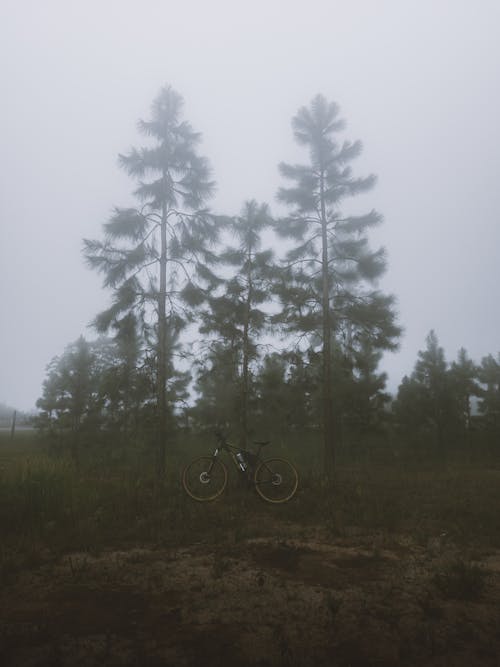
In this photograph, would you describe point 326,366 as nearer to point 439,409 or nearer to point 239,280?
point 239,280

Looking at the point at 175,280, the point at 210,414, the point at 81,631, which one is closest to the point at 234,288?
the point at 175,280

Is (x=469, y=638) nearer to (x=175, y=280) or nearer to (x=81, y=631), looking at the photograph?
(x=81, y=631)

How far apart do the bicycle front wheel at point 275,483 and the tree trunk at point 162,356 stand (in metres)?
3.72

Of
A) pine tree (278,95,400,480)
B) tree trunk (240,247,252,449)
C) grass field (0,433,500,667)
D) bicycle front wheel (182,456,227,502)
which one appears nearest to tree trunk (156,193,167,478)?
bicycle front wheel (182,456,227,502)

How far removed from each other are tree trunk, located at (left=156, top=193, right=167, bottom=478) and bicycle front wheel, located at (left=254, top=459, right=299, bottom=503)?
3.72 metres

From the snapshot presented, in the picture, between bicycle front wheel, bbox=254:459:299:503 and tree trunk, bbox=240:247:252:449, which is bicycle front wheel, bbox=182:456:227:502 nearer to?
bicycle front wheel, bbox=254:459:299:503

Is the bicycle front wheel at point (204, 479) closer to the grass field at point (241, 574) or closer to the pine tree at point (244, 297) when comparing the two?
the grass field at point (241, 574)

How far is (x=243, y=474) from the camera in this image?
9.42 meters

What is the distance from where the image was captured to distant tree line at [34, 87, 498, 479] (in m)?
13.5

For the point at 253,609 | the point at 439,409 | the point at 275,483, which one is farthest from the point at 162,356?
the point at 439,409

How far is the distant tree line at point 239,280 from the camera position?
13.5 meters

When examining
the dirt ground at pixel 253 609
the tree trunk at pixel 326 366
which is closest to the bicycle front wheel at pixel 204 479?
the dirt ground at pixel 253 609

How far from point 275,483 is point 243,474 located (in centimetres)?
81

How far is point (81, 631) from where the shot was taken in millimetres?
3479
